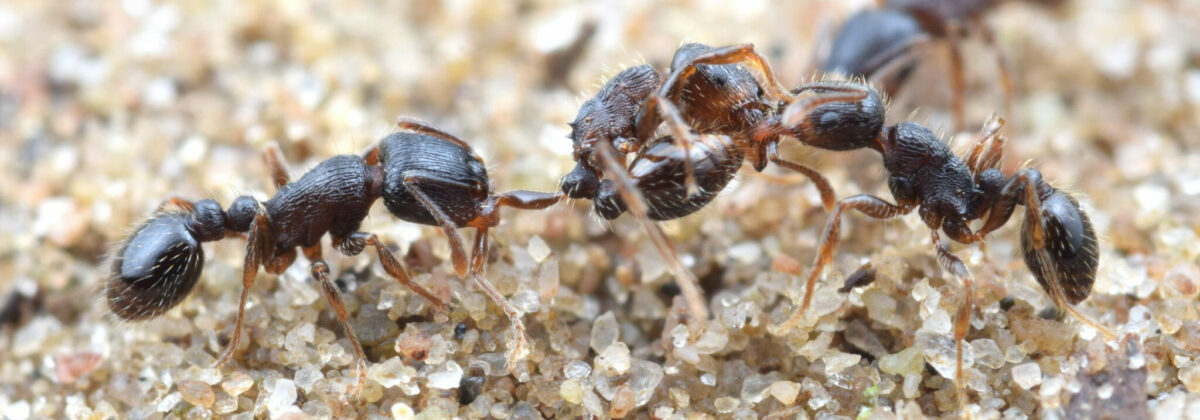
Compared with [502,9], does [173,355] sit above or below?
below

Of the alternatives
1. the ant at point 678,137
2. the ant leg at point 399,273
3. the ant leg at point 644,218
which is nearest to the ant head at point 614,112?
the ant at point 678,137

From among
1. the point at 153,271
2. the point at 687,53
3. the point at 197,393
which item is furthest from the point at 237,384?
the point at 687,53

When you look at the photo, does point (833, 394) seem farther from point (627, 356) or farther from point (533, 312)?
point (533, 312)

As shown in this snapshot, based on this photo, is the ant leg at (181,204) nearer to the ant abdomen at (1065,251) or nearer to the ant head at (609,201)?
the ant head at (609,201)

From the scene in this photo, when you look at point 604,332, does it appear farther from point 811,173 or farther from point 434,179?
point 811,173

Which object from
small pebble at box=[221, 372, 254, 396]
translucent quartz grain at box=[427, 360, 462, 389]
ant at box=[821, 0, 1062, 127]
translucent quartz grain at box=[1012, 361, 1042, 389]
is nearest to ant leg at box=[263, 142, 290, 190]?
small pebble at box=[221, 372, 254, 396]

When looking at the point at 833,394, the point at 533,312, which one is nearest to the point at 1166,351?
the point at 833,394
